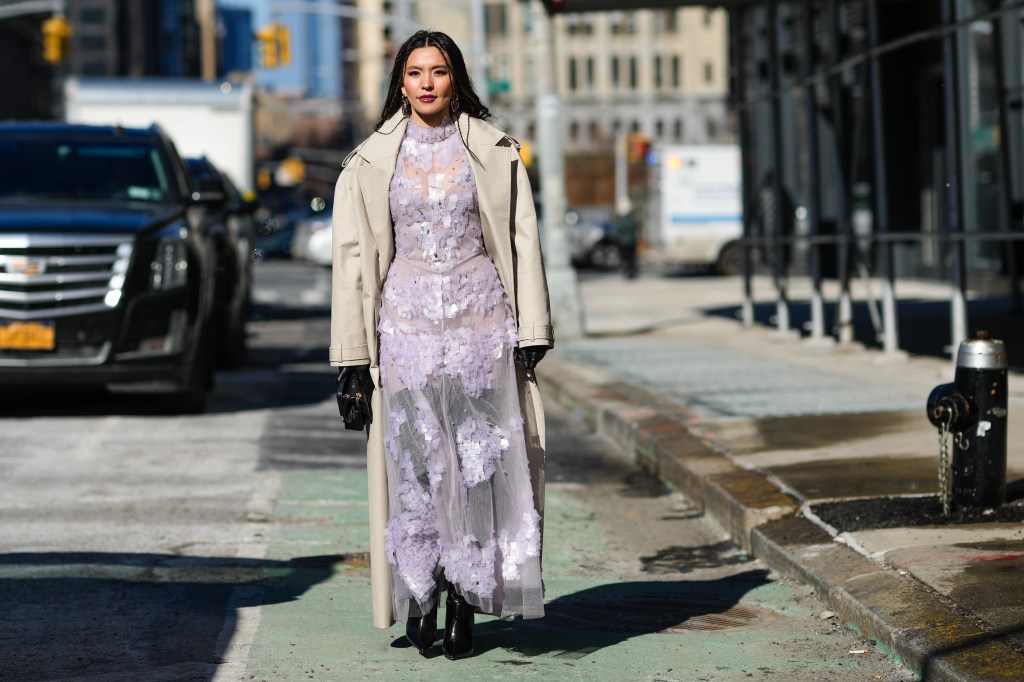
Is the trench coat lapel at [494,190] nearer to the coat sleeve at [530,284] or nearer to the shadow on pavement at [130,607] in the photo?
the coat sleeve at [530,284]

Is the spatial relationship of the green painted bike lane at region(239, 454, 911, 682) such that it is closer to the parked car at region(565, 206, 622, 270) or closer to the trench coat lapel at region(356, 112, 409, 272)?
the trench coat lapel at region(356, 112, 409, 272)

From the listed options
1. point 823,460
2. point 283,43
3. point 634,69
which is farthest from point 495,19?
point 823,460

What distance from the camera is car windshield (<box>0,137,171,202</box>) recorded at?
12.0 meters

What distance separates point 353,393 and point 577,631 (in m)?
1.18

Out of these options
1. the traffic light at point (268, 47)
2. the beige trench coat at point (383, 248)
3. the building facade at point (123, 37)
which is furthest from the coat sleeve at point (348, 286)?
the building facade at point (123, 37)

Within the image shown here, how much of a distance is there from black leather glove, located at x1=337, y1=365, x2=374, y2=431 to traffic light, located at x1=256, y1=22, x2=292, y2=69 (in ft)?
125

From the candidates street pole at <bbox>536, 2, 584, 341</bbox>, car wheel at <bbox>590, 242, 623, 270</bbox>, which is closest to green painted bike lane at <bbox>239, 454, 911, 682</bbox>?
street pole at <bbox>536, 2, 584, 341</bbox>

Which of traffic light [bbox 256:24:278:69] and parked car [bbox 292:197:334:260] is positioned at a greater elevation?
traffic light [bbox 256:24:278:69]

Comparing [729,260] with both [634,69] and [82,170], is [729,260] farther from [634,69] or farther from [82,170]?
[634,69]

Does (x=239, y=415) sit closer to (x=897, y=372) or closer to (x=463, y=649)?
(x=897, y=372)

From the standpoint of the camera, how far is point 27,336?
10797 mm

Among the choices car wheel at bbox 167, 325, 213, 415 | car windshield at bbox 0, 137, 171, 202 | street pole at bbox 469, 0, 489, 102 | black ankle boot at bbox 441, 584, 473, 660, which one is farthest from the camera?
street pole at bbox 469, 0, 489, 102

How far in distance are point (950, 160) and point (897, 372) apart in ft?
5.66

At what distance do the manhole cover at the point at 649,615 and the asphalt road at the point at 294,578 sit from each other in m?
0.01
